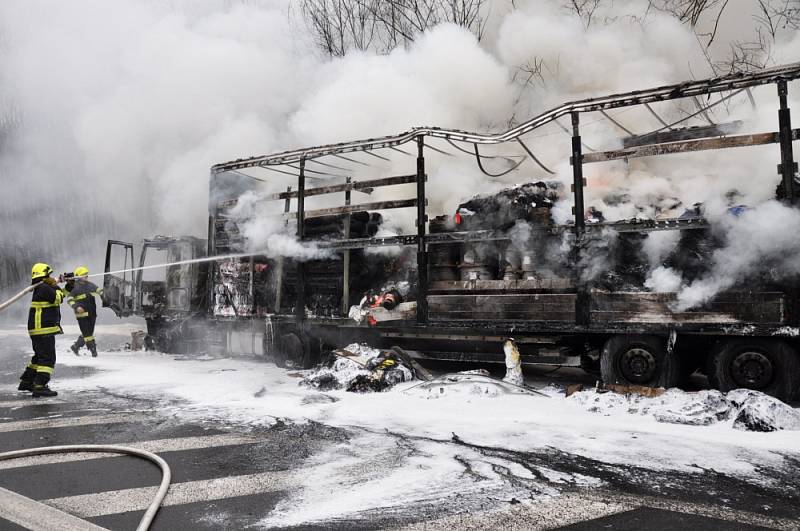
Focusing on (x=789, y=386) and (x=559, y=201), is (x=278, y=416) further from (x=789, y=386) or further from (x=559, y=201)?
(x=789, y=386)

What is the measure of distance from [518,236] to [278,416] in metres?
3.85

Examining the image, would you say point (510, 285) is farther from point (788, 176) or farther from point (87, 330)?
point (87, 330)

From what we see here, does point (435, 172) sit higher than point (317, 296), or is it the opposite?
point (435, 172)

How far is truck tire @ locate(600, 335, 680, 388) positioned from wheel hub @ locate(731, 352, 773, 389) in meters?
0.60

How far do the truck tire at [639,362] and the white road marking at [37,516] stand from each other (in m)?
5.63

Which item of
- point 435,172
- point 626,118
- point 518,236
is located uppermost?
point 626,118

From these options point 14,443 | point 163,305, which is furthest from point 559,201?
point 163,305

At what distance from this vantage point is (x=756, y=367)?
5.98m

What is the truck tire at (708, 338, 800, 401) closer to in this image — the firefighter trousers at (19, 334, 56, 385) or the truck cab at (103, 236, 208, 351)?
the firefighter trousers at (19, 334, 56, 385)

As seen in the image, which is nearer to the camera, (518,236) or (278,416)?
(278,416)

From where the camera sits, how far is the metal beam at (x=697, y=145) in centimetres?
616

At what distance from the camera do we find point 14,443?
4.77 meters

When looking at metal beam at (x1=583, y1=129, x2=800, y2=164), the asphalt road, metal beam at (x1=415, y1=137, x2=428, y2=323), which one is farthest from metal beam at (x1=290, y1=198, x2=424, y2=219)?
the asphalt road

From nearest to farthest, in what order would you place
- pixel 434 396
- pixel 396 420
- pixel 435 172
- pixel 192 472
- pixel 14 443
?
pixel 192 472 → pixel 14 443 → pixel 396 420 → pixel 434 396 → pixel 435 172
